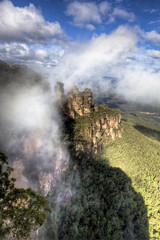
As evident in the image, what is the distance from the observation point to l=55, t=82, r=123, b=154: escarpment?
5756cm

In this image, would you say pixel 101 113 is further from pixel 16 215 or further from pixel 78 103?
pixel 16 215

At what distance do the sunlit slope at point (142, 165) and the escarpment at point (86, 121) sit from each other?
542 cm

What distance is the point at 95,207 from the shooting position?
4038 cm

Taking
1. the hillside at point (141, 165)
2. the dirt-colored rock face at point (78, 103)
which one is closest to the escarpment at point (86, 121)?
the dirt-colored rock face at point (78, 103)

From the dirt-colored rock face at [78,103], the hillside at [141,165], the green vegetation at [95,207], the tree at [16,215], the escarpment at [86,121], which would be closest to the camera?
the tree at [16,215]

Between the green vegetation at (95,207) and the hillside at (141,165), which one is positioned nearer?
the green vegetation at (95,207)

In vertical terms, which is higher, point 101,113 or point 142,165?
point 101,113

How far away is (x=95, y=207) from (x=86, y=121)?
1366 inches

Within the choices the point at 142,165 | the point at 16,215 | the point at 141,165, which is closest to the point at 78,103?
the point at 141,165

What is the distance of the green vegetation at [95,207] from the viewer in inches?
1357

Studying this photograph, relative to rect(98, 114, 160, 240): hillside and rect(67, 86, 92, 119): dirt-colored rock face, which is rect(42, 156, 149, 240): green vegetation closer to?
rect(98, 114, 160, 240): hillside

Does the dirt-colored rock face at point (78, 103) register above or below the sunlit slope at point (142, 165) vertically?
above

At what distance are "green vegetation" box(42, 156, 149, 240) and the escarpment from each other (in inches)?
364

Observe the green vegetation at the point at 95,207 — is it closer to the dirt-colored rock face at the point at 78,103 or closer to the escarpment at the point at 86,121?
the escarpment at the point at 86,121
